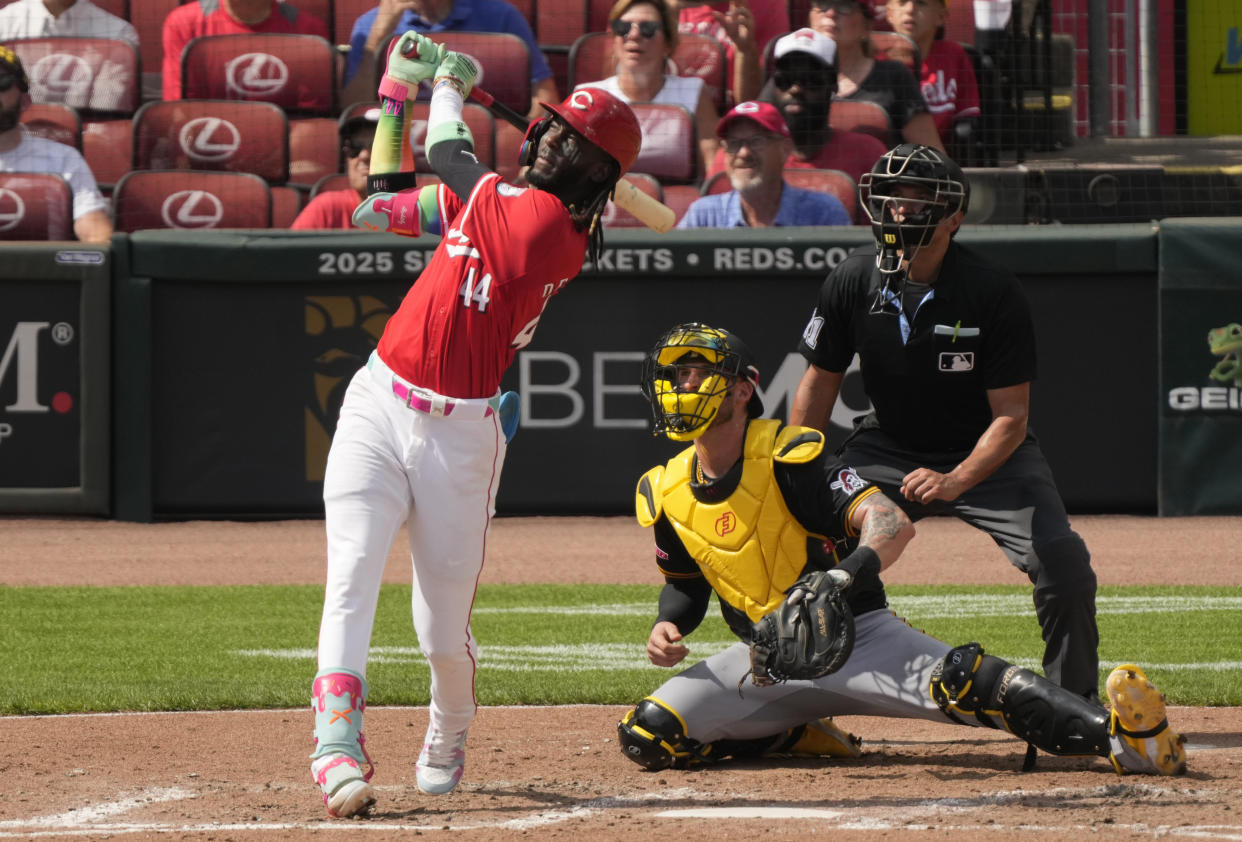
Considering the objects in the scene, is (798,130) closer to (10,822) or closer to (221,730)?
(221,730)

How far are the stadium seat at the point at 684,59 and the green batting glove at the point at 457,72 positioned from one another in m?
6.75

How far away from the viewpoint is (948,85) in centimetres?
1118

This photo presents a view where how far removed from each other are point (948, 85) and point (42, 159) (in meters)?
5.56

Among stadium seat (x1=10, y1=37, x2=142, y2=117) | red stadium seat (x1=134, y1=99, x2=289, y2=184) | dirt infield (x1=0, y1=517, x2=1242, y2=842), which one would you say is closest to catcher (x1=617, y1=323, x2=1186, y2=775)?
dirt infield (x1=0, y1=517, x2=1242, y2=842)

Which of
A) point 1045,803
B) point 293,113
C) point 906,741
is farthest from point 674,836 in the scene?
point 293,113

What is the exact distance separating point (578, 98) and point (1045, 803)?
2020 millimetres

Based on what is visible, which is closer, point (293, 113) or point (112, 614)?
point (112, 614)

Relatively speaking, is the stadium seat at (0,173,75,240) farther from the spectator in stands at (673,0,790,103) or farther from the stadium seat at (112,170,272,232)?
the spectator in stands at (673,0,790,103)

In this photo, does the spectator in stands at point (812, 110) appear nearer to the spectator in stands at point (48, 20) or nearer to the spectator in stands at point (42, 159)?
the spectator in stands at point (42, 159)

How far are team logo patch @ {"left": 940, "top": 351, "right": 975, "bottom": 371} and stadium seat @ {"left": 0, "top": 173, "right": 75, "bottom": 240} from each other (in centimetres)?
669

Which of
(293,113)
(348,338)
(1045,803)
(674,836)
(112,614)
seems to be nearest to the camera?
(674,836)

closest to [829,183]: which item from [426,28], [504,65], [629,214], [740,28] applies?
[629,214]

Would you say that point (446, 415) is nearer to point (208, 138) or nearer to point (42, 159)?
point (42, 159)

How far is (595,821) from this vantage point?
406 centimetres
